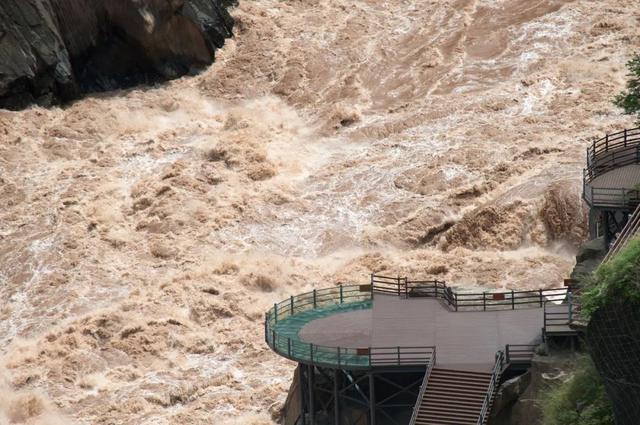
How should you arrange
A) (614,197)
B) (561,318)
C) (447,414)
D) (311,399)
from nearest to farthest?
1. (447,414)
2. (561,318)
3. (311,399)
4. (614,197)

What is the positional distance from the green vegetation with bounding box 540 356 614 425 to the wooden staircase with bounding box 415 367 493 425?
6.60 feet

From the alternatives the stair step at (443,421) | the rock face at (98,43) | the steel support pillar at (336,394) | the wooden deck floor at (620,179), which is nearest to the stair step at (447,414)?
the stair step at (443,421)

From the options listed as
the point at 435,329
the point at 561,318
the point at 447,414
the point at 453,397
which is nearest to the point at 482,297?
the point at 435,329

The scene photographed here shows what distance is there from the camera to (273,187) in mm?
62375

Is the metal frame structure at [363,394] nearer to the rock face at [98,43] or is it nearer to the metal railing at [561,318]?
the metal railing at [561,318]

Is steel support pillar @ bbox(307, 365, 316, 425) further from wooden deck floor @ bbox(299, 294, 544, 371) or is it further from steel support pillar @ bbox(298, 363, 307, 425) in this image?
wooden deck floor @ bbox(299, 294, 544, 371)

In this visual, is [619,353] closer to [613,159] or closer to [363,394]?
[363,394]

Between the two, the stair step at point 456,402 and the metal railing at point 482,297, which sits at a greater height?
the stair step at point 456,402

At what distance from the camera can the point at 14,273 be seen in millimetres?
57188

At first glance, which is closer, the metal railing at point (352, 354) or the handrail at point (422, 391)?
the handrail at point (422, 391)

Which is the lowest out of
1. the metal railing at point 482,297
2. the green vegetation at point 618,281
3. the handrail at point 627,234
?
the metal railing at point 482,297

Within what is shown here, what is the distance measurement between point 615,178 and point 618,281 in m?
14.6

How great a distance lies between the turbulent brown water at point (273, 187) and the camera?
51625 mm

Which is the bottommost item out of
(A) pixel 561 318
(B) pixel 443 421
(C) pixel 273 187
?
(C) pixel 273 187
